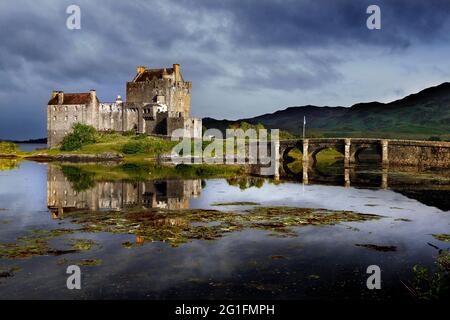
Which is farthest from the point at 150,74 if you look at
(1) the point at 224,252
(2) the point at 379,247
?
(2) the point at 379,247

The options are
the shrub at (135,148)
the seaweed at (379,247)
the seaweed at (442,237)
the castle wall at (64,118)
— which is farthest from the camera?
the castle wall at (64,118)

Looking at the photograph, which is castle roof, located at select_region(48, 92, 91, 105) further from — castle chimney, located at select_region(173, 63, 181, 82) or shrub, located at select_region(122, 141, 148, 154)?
shrub, located at select_region(122, 141, 148, 154)

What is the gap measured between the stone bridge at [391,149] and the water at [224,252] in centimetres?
4974

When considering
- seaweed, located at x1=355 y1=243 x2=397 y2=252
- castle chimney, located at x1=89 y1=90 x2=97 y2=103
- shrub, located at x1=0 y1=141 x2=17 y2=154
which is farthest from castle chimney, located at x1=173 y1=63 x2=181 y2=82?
seaweed, located at x1=355 y1=243 x2=397 y2=252

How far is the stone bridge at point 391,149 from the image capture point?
3369 inches

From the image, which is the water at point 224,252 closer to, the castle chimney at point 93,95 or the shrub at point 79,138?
the shrub at point 79,138

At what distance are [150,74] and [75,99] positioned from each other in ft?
64.2

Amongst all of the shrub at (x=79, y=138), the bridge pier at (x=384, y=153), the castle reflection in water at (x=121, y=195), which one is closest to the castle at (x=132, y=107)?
the shrub at (x=79, y=138)

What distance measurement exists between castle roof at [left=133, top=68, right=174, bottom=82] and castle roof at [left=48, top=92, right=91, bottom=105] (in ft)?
42.2

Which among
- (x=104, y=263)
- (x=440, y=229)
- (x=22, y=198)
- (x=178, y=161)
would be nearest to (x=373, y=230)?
(x=440, y=229)

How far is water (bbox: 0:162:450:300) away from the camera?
16062 millimetres

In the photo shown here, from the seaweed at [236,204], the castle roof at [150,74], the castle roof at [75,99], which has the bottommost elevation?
the seaweed at [236,204]

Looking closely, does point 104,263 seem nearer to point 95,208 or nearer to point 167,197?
point 95,208

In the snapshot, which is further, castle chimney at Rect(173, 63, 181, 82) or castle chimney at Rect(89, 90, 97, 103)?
castle chimney at Rect(173, 63, 181, 82)
